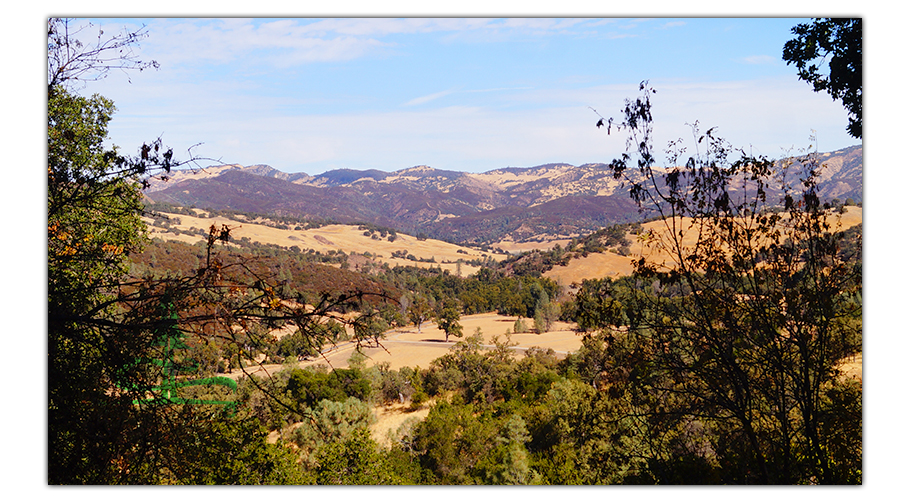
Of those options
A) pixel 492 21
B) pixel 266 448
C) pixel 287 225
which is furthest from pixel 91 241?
pixel 287 225

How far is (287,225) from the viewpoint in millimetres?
104750

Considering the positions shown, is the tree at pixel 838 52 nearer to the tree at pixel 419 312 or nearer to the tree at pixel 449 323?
the tree at pixel 419 312

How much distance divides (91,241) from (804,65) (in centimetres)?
848

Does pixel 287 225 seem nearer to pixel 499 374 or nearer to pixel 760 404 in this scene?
pixel 499 374

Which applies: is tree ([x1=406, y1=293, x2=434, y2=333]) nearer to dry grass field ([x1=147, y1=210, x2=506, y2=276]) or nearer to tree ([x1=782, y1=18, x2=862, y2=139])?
tree ([x1=782, y1=18, x2=862, y2=139])

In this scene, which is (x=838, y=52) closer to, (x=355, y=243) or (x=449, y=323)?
(x=449, y=323)

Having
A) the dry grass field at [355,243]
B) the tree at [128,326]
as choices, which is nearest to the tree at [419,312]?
the tree at [128,326]

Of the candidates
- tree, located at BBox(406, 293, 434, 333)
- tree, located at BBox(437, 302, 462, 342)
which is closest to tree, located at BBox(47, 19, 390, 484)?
tree, located at BBox(406, 293, 434, 333)

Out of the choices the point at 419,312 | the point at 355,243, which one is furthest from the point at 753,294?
the point at 355,243

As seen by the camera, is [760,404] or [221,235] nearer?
[221,235]

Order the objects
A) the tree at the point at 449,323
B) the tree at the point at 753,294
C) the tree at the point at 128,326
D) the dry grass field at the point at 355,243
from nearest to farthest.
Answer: the tree at the point at 128,326
the tree at the point at 753,294
the tree at the point at 449,323
the dry grass field at the point at 355,243

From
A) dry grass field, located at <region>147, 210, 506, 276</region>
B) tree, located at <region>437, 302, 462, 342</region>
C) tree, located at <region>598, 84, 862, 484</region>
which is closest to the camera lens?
tree, located at <region>598, 84, 862, 484</region>

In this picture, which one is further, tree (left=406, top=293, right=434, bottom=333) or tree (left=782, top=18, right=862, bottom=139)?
A: tree (left=406, top=293, right=434, bottom=333)

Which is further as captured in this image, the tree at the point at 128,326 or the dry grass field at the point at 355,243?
the dry grass field at the point at 355,243
